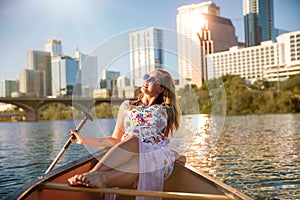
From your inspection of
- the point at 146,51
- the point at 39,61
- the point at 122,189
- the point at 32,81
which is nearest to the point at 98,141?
the point at 122,189

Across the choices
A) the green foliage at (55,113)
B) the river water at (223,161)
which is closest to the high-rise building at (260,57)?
the green foliage at (55,113)

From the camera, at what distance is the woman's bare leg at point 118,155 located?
2238 mm

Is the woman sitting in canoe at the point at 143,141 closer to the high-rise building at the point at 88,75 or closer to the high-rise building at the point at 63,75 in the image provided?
the high-rise building at the point at 88,75

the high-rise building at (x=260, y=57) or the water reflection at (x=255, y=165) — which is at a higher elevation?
the high-rise building at (x=260, y=57)

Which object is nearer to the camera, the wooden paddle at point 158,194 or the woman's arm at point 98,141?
the wooden paddle at point 158,194

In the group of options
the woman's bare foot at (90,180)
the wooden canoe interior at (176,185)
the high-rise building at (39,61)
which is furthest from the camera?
the high-rise building at (39,61)

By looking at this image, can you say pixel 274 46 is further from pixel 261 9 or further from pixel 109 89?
pixel 109 89

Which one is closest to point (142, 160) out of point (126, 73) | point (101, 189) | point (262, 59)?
point (101, 189)

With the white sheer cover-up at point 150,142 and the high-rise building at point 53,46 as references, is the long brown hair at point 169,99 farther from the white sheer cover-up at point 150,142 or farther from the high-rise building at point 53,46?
the high-rise building at point 53,46

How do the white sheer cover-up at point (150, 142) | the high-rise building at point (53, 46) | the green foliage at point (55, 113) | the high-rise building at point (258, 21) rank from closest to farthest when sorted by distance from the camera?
the white sheer cover-up at point (150, 142) < the green foliage at point (55, 113) < the high-rise building at point (53, 46) < the high-rise building at point (258, 21)

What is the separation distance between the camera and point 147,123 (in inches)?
96.7

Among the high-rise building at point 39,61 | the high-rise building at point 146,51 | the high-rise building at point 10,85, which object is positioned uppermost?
the high-rise building at point 39,61

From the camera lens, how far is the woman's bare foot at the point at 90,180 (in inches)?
82.1

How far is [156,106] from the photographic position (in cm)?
252
